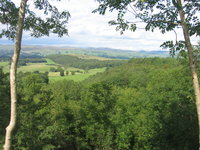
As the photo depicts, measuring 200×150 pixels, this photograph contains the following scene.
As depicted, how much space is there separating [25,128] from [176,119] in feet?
50.8

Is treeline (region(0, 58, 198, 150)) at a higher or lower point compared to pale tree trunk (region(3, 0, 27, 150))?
lower

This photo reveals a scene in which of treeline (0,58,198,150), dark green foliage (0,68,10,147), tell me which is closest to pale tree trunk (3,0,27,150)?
treeline (0,58,198,150)

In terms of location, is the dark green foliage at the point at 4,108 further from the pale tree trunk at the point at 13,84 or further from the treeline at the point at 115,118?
the pale tree trunk at the point at 13,84

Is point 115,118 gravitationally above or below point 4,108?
below

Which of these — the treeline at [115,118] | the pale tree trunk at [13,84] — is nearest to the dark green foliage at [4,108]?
the treeline at [115,118]

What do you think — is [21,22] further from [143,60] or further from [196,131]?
[143,60]

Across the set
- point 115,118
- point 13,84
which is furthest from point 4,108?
point 13,84

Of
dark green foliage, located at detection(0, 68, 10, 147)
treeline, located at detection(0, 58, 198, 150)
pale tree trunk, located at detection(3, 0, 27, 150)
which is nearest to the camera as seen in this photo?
pale tree trunk, located at detection(3, 0, 27, 150)

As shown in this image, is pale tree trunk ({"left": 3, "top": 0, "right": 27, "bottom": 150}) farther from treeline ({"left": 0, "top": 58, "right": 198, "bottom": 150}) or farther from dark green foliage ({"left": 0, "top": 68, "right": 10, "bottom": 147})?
dark green foliage ({"left": 0, "top": 68, "right": 10, "bottom": 147})

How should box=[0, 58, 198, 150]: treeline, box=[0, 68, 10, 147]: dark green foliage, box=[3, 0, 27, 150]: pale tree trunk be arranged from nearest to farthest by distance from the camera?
box=[3, 0, 27, 150]: pale tree trunk < box=[0, 68, 10, 147]: dark green foliage < box=[0, 58, 198, 150]: treeline

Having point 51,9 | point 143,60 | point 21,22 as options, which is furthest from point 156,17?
point 143,60

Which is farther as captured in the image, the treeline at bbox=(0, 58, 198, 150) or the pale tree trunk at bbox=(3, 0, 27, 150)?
the treeline at bbox=(0, 58, 198, 150)

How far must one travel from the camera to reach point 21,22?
6480 millimetres

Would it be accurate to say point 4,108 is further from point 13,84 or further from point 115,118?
point 13,84
